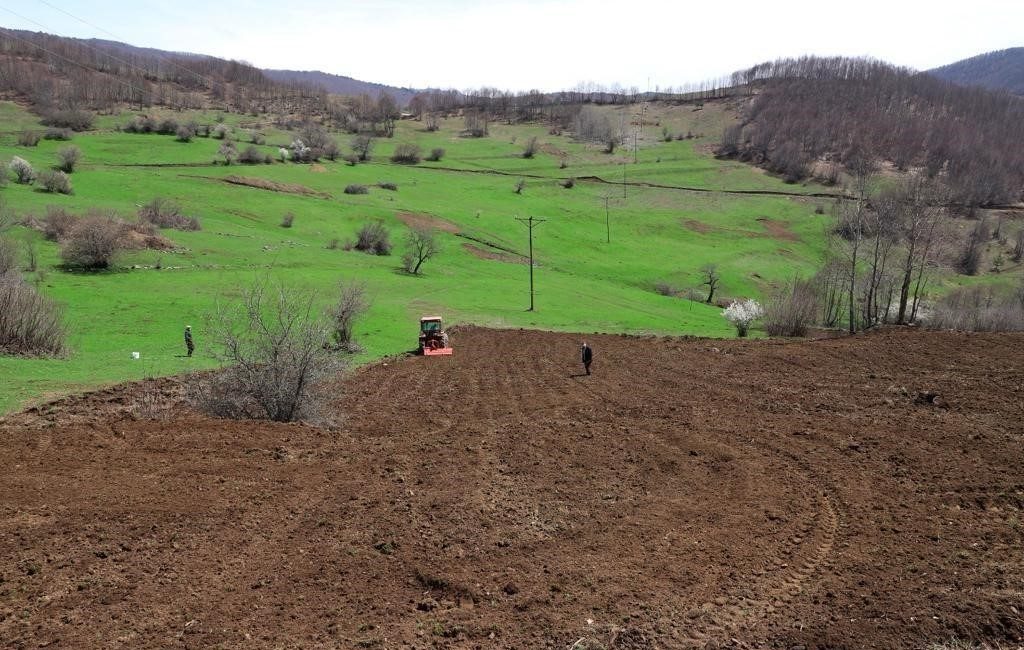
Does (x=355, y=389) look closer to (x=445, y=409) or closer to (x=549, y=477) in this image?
(x=445, y=409)

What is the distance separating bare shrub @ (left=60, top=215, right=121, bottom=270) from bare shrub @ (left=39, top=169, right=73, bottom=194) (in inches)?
888

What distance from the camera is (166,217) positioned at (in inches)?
2500

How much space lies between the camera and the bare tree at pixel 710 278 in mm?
77500

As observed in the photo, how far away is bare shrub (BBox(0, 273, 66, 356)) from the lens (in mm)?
27844

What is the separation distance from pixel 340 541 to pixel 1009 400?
2605 centimetres

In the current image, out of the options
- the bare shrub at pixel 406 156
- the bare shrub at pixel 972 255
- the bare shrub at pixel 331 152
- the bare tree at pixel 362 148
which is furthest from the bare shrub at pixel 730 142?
the bare shrub at pixel 331 152

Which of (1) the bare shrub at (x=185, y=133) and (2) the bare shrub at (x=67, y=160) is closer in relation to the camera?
(2) the bare shrub at (x=67, y=160)

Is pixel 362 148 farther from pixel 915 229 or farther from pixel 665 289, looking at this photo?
pixel 915 229

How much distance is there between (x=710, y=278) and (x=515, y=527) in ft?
231

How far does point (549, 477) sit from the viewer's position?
1767 centimetres

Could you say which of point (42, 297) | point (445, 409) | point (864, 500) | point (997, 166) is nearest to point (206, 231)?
point (42, 297)

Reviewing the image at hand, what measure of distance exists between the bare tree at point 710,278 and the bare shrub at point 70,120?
115 m

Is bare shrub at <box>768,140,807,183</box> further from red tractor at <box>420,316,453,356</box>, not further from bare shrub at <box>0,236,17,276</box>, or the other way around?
bare shrub at <box>0,236,17,276</box>

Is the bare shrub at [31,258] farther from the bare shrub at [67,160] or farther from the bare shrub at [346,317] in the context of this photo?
the bare shrub at [67,160]
